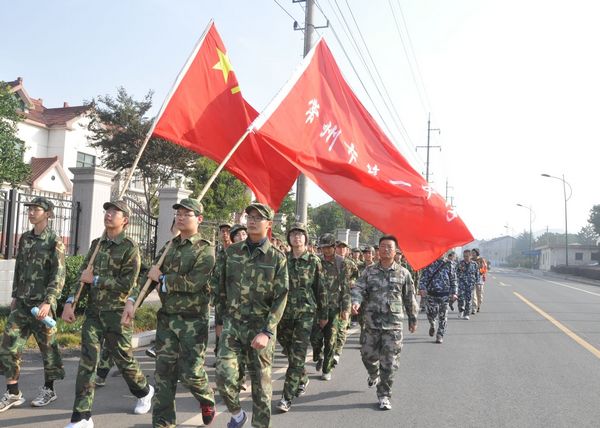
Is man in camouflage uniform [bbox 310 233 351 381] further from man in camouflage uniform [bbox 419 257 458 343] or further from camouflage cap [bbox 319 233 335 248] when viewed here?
man in camouflage uniform [bbox 419 257 458 343]

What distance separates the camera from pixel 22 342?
→ 491 cm

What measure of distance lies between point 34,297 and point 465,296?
1069 cm

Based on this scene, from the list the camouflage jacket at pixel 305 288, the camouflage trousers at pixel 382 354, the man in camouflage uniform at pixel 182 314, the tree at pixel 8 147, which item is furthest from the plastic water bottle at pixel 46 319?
the tree at pixel 8 147

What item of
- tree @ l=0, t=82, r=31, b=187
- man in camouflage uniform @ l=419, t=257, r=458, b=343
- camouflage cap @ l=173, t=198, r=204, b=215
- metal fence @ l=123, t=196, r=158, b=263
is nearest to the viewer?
camouflage cap @ l=173, t=198, r=204, b=215

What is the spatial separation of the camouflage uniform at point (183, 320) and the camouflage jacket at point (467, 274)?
10.00m

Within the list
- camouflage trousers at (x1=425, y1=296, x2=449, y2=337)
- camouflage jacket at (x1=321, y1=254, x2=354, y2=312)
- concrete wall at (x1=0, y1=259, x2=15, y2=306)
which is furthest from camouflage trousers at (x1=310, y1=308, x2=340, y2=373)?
concrete wall at (x1=0, y1=259, x2=15, y2=306)

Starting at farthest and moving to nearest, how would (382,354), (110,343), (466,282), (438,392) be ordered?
(466,282)
(438,392)
(382,354)
(110,343)

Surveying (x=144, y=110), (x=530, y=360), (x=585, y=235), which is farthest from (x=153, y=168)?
(x=585, y=235)

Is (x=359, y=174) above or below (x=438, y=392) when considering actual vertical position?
above

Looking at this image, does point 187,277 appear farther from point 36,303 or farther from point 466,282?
point 466,282

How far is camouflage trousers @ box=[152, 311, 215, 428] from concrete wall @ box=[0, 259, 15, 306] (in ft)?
20.4

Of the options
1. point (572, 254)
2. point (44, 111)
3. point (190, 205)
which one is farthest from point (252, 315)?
point (572, 254)

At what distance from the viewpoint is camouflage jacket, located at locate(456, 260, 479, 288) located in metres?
13.7

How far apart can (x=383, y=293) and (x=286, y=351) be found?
1184 mm
